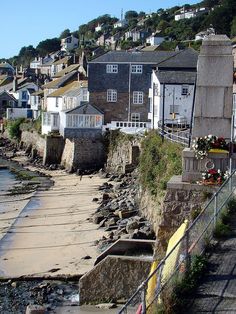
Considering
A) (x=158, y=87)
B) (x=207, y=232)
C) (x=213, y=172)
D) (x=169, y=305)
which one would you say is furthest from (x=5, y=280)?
(x=158, y=87)

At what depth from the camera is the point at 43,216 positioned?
31531 mm

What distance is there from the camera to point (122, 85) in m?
53.0

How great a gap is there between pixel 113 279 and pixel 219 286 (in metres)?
8.03

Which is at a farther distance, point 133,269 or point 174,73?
point 174,73

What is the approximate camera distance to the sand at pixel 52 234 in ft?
68.5

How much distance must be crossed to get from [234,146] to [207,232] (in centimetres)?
338

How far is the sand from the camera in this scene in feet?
68.5

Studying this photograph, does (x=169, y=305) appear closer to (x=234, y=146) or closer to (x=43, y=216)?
(x=234, y=146)

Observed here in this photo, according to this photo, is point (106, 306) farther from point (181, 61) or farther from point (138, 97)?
point (138, 97)

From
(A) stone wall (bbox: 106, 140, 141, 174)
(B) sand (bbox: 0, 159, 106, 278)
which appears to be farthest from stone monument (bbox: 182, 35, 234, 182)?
(A) stone wall (bbox: 106, 140, 141, 174)

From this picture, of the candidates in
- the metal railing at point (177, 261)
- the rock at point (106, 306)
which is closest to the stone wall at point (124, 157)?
the rock at point (106, 306)

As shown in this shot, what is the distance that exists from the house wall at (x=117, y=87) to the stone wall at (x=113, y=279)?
121ft

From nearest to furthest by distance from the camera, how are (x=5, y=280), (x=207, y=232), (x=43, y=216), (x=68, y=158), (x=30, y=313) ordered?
1. (x=207, y=232)
2. (x=30, y=313)
3. (x=5, y=280)
4. (x=43, y=216)
5. (x=68, y=158)

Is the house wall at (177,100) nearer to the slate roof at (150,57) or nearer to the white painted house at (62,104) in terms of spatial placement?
the slate roof at (150,57)
